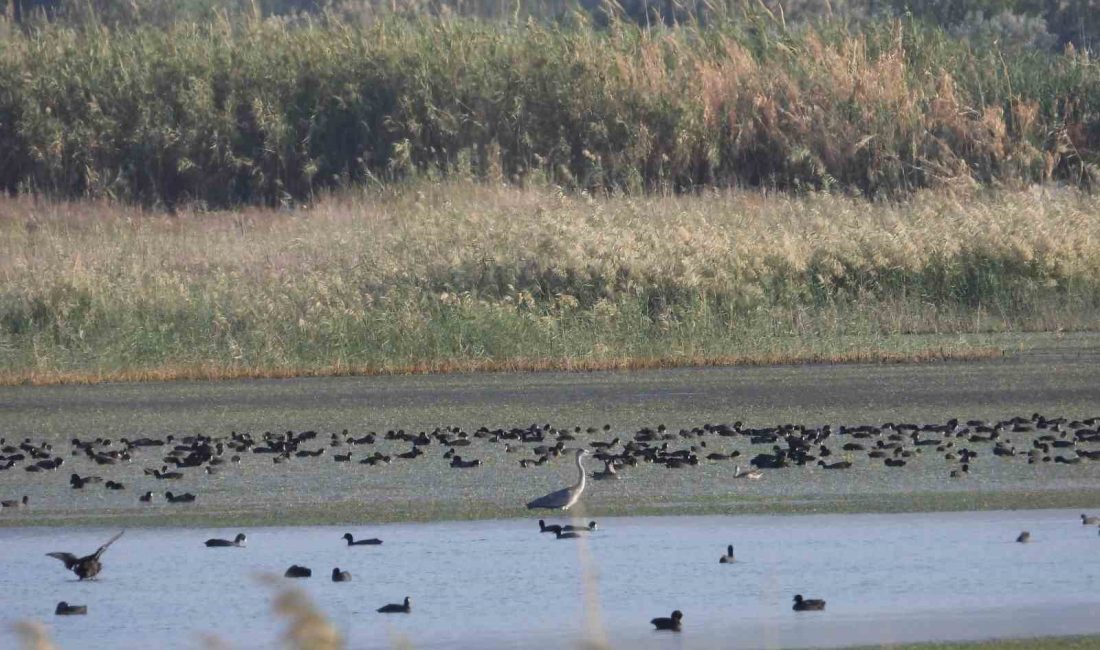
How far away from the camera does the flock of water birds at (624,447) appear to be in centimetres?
1556

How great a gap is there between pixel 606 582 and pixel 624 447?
5.91 meters

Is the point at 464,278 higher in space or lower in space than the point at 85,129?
lower

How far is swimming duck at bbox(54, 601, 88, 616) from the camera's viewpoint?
1012 cm

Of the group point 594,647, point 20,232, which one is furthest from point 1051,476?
point 20,232

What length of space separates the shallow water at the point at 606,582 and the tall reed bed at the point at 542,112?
20.7 meters

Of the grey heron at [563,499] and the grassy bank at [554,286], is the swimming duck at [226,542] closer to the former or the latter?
the grey heron at [563,499]

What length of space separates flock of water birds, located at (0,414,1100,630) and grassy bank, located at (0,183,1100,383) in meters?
6.30

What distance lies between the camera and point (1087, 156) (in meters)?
33.8

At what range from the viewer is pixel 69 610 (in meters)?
10.2

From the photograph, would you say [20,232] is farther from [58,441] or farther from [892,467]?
[892,467]

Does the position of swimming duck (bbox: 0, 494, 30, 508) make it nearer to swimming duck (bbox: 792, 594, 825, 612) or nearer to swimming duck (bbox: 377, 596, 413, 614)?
swimming duck (bbox: 377, 596, 413, 614)

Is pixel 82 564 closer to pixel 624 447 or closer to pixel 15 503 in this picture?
pixel 15 503

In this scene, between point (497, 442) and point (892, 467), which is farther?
point (497, 442)

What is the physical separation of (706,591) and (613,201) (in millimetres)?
21476
